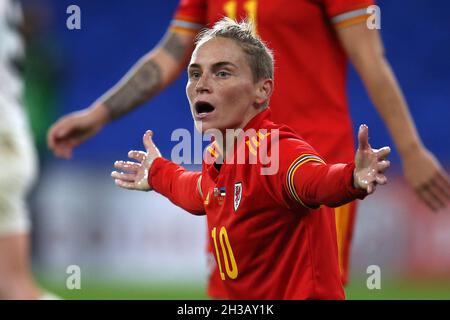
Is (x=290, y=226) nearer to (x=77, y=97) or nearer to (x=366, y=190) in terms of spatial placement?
(x=366, y=190)

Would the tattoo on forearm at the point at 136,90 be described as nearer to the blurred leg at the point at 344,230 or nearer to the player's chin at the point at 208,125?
the blurred leg at the point at 344,230

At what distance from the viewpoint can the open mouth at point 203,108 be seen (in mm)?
2709

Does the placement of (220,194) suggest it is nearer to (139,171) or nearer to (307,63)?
(139,171)

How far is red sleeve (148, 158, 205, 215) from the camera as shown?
3.04 metres

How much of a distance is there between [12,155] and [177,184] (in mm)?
1013

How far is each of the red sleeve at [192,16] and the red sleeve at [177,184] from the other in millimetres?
698

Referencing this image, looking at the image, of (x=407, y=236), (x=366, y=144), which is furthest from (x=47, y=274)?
(x=366, y=144)

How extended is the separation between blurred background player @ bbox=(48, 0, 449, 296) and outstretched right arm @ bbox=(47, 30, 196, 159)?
344mm

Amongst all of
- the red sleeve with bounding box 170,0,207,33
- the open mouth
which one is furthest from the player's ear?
the red sleeve with bounding box 170,0,207,33

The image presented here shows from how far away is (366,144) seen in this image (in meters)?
2.14

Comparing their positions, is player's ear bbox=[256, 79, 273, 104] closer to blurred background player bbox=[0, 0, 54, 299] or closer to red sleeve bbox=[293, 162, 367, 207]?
red sleeve bbox=[293, 162, 367, 207]

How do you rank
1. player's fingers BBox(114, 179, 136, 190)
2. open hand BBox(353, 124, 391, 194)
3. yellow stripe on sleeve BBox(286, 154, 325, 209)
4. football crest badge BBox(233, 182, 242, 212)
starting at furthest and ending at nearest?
player's fingers BBox(114, 179, 136, 190) → football crest badge BBox(233, 182, 242, 212) → yellow stripe on sleeve BBox(286, 154, 325, 209) → open hand BBox(353, 124, 391, 194)

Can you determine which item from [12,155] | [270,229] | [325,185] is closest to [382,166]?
[325,185]

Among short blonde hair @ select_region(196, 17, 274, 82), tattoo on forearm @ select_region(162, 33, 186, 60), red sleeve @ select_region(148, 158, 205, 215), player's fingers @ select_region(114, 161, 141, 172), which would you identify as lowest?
red sleeve @ select_region(148, 158, 205, 215)
